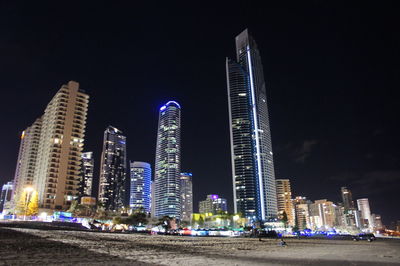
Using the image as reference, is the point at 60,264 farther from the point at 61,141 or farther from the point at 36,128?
the point at 36,128

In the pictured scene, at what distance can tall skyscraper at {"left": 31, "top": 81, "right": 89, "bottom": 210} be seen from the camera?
13662 cm

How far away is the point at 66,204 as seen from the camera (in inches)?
5374

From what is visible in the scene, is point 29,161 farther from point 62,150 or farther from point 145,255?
point 145,255

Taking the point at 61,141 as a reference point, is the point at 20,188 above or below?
below

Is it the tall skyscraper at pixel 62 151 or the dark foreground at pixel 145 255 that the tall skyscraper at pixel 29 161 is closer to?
the tall skyscraper at pixel 62 151

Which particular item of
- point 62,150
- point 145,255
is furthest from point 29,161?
point 145,255

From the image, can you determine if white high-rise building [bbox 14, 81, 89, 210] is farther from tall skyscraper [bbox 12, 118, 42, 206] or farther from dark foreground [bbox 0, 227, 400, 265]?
dark foreground [bbox 0, 227, 400, 265]

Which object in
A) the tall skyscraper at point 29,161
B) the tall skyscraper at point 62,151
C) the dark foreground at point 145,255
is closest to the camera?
the dark foreground at point 145,255

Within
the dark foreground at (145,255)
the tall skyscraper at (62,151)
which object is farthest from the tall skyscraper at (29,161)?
the dark foreground at (145,255)

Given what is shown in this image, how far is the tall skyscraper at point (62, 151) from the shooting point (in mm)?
136625

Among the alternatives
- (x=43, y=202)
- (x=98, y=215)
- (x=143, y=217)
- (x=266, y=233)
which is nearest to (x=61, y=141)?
(x=43, y=202)

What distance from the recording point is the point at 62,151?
5625 inches

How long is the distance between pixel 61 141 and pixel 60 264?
454ft

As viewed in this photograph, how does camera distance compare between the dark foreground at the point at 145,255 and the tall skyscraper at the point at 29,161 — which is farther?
the tall skyscraper at the point at 29,161
